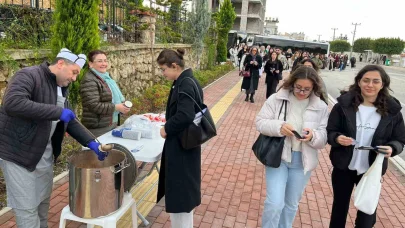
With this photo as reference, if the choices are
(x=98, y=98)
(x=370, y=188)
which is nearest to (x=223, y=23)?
(x=98, y=98)

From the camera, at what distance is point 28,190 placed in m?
2.37

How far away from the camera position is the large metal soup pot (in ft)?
7.46

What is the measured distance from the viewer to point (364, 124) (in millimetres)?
2707

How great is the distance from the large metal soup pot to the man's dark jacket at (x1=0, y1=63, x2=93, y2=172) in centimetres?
28

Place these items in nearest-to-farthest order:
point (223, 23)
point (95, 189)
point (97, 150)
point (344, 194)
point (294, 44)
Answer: point (95, 189) → point (97, 150) → point (344, 194) → point (223, 23) → point (294, 44)

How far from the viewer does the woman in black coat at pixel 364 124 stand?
264 centimetres

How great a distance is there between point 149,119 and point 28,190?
1.63 meters

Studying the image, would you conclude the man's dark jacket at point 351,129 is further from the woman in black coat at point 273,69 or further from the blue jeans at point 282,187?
the woman in black coat at point 273,69

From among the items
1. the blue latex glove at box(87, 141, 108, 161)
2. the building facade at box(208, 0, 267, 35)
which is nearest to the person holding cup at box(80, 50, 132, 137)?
the blue latex glove at box(87, 141, 108, 161)

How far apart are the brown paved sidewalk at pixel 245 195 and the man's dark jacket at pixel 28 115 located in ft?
5.13

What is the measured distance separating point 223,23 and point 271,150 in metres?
18.9

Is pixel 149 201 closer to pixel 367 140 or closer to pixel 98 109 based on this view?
pixel 98 109

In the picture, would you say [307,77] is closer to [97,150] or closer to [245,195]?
[97,150]

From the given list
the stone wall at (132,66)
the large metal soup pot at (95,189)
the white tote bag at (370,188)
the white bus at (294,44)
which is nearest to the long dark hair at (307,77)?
the white tote bag at (370,188)
